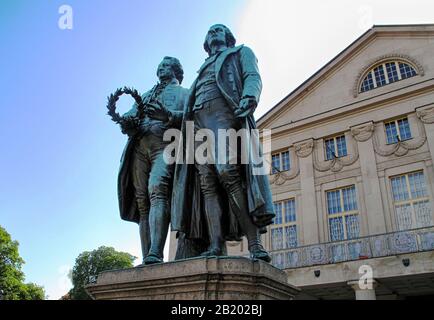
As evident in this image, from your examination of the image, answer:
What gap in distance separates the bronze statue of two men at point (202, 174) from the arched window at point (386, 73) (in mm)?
20503

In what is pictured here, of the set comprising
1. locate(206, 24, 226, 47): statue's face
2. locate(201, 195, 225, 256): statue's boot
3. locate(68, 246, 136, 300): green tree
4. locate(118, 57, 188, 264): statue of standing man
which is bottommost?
locate(201, 195, 225, 256): statue's boot

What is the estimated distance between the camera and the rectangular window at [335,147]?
23125 millimetres

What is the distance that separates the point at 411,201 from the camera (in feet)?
65.4

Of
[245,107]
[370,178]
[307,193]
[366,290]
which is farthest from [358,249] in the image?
[245,107]

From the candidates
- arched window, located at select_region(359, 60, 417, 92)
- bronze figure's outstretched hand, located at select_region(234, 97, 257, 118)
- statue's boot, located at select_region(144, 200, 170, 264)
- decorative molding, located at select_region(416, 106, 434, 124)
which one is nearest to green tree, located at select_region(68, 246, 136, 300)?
arched window, located at select_region(359, 60, 417, 92)

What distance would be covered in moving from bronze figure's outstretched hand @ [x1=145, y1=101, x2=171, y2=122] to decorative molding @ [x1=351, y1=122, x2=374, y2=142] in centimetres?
1928

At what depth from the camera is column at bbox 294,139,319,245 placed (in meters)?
21.5

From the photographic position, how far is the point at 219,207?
14.3 ft

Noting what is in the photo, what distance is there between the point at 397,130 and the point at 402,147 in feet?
4.08

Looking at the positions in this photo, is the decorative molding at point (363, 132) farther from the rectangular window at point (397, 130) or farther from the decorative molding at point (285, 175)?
the decorative molding at point (285, 175)

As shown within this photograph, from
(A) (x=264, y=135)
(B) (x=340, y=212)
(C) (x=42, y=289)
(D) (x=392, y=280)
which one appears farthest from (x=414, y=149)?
(C) (x=42, y=289)

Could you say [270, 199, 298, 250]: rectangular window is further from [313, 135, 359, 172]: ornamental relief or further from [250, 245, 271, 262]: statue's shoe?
[250, 245, 271, 262]: statue's shoe

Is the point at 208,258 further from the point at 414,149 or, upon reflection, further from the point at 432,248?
the point at 414,149

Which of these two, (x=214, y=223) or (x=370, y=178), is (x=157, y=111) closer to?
(x=214, y=223)
